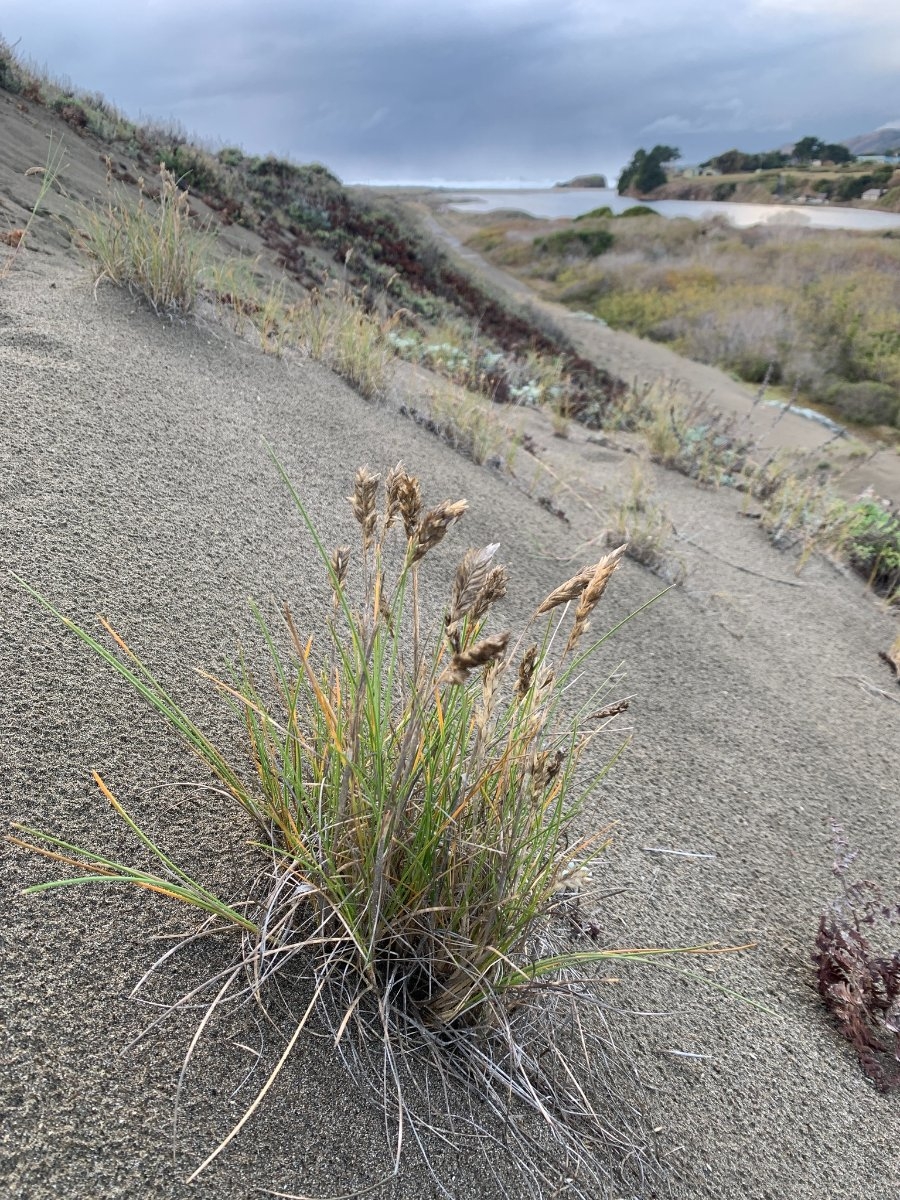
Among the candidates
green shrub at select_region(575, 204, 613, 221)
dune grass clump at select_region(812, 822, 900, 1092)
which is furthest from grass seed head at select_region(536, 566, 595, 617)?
green shrub at select_region(575, 204, 613, 221)

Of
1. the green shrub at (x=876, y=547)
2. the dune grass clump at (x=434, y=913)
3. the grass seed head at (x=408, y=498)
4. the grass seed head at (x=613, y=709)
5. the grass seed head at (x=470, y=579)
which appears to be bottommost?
the green shrub at (x=876, y=547)

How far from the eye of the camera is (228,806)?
5.04ft

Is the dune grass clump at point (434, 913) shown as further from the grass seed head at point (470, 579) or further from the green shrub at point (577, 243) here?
the green shrub at point (577, 243)

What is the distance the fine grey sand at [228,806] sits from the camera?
3.51ft

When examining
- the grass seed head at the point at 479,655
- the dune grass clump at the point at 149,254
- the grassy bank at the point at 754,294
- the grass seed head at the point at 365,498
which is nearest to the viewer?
the grass seed head at the point at 479,655

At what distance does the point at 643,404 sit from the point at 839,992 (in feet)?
23.5

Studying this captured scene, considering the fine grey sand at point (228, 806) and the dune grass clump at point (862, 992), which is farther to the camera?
the dune grass clump at point (862, 992)

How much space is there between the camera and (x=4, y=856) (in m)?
1.24

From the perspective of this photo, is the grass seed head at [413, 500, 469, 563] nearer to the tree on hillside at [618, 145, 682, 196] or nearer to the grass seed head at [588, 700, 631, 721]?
the grass seed head at [588, 700, 631, 721]

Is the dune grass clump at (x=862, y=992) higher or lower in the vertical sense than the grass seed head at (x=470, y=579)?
lower

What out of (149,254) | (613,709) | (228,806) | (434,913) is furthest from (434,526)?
(149,254)

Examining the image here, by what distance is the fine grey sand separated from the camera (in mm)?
1069

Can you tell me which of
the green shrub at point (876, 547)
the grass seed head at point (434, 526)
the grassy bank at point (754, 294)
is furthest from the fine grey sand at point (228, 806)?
the grassy bank at point (754, 294)

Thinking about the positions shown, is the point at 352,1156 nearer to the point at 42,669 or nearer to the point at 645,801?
the point at 42,669
